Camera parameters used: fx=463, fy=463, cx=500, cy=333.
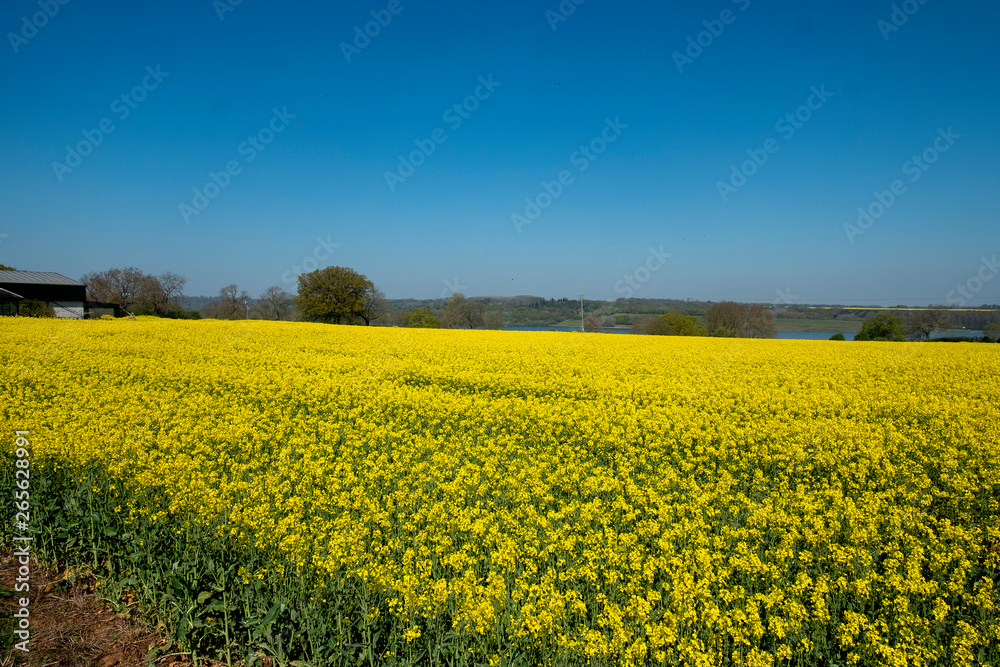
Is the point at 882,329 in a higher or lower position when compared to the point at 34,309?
lower

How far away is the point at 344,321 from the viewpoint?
62812 millimetres

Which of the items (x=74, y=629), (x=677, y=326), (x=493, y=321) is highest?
(x=493, y=321)

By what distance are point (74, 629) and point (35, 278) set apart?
2515 inches

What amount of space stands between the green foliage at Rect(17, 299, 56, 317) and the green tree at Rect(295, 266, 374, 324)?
23.0m

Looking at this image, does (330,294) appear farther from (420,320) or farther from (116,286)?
(116,286)

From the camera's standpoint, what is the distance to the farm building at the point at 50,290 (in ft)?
151

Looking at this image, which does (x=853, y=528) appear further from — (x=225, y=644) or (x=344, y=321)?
(x=344, y=321)

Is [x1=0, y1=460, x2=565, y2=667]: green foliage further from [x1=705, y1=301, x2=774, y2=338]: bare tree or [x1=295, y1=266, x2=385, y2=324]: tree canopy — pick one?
[x1=705, y1=301, x2=774, y2=338]: bare tree

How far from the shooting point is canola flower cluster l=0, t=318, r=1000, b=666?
3820 mm

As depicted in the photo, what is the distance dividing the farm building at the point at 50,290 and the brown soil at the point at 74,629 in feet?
189

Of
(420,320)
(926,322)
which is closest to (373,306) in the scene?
(420,320)

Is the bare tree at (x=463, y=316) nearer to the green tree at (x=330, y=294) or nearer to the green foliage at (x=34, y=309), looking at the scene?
the green tree at (x=330, y=294)

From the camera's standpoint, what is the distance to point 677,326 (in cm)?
5100

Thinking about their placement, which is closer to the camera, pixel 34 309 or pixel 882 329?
pixel 34 309
